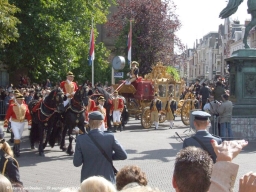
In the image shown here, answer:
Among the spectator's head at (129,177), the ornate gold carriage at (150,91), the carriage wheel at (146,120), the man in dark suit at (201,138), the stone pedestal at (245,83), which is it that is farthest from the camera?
the ornate gold carriage at (150,91)

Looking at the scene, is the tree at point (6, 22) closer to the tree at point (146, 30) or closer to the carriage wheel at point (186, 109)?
the carriage wheel at point (186, 109)

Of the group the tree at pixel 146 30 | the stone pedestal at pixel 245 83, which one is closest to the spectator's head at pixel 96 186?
the stone pedestal at pixel 245 83

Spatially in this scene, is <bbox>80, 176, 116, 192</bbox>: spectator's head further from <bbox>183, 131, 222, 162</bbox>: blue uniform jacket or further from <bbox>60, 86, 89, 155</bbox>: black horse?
<bbox>60, 86, 89, 155</bbox>: black horse

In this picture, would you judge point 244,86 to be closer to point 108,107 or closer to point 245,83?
point 245,83

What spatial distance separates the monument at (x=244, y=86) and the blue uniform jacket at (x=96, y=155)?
9443mm

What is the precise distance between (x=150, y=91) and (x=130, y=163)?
35.3 feet

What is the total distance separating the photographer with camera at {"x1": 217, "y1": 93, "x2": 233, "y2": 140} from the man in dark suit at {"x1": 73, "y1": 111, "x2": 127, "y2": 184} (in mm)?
8485

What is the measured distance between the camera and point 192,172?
133 inches

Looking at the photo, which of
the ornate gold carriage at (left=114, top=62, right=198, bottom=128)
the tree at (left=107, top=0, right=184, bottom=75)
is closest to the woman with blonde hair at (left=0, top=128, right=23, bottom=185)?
the ornate gold carriage at (left=114, top=62, right=198, bottom=128)

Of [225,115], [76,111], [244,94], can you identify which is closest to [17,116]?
[76,111]

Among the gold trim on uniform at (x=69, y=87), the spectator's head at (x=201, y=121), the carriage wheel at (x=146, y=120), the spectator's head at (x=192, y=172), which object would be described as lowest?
the carriage wheel at (x=146, y=120)

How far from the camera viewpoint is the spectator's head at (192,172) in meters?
3.29

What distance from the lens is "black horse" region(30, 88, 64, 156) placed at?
13.4m

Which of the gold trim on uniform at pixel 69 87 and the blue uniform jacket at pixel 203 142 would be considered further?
the gold trim on uniform at pixel 69 87
